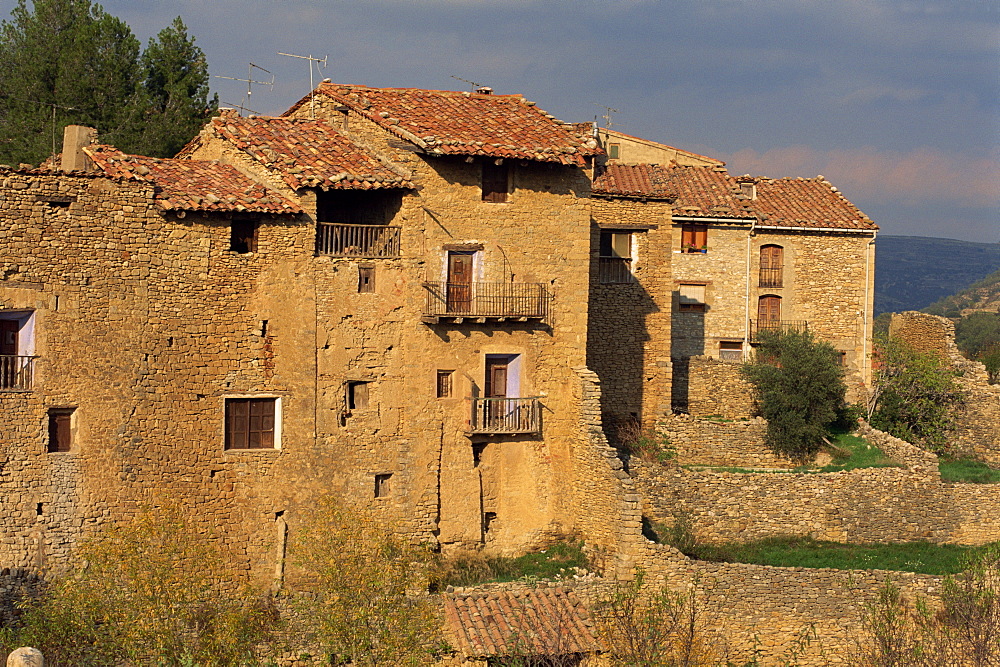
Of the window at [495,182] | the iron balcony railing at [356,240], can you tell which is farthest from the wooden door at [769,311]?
the iron balcony railing at [356,240]

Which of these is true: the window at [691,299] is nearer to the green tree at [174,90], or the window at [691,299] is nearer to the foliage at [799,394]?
the foliage at [799,394]

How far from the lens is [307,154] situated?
32.5 meters

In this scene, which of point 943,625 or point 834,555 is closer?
point 943,625

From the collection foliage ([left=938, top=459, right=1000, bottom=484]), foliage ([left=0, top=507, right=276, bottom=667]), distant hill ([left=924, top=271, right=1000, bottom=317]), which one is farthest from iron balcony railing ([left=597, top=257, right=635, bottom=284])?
distant hill ([left=924, top=271, right=1000, bottom=317])

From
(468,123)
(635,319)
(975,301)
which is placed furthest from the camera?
(975,301)

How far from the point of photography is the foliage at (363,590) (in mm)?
27672

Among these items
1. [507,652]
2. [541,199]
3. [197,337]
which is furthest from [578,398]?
Answer: [197,337]

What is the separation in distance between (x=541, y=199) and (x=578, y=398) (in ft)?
16.5

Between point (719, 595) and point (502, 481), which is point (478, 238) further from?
point (719, 595)

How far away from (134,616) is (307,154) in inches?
457

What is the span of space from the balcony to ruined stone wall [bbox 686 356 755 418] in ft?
29.0

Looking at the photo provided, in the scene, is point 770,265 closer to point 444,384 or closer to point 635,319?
point 635,319

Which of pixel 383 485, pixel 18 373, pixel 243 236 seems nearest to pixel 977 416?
pixel 383 485

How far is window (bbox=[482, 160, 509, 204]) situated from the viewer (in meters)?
33.6
